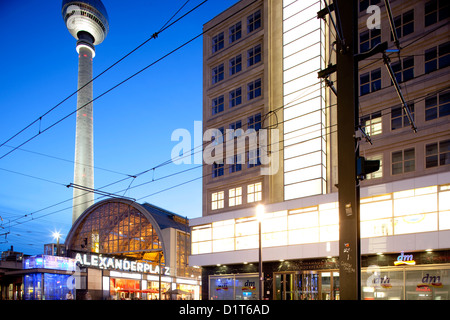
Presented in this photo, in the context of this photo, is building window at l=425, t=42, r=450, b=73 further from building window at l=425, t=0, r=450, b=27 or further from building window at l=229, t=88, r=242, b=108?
building window at l=229, t=88, r=242, b=108

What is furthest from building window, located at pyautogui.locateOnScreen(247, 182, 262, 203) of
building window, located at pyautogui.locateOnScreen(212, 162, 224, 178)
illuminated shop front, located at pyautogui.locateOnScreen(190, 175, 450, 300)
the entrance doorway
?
the entrance doorway

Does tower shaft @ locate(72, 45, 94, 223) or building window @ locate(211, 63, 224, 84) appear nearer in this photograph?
building window @ locate(211, 63, 224, 84)

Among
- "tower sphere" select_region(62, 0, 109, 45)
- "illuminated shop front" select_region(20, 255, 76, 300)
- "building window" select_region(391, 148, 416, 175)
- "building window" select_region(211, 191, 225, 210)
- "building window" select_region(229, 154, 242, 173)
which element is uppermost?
"tower sphere" select_region(62, 0, 109, 45)

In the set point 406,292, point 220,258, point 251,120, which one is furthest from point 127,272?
point 406,292

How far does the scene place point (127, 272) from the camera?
58375 millimetres

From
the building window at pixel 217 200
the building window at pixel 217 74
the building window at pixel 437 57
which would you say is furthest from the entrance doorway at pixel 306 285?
the building window at pixel 217 74

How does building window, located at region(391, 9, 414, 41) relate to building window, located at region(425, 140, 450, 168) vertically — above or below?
above

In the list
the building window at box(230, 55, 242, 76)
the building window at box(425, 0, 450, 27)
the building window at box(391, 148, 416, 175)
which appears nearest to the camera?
the building window at box(425, 0, 450, 27)

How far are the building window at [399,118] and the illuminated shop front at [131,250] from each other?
1489 inches

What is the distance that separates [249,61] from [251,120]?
6.06 m

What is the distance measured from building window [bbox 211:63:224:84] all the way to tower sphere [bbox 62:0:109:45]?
10790 cm

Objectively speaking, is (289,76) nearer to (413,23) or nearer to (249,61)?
(249,61)

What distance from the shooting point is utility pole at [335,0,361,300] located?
32.3 feet
